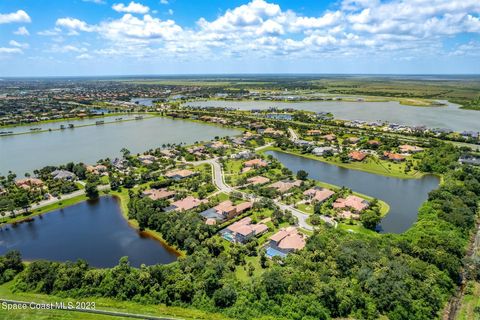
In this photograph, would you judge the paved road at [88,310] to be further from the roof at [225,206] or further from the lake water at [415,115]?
the lake water at [415,115]

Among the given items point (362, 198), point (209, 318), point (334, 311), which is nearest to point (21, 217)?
point (209, 318)

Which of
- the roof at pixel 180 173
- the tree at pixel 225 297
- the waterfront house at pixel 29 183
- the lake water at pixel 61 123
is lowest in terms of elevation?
the tree at pixel 225 297

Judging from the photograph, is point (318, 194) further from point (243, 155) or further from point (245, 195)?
point (243, 155)

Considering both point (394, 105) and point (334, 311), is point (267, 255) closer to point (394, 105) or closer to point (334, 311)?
point (334, 311)

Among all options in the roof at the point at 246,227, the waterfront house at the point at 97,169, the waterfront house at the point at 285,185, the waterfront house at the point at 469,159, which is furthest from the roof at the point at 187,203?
the waterfront house at the point at 469,159

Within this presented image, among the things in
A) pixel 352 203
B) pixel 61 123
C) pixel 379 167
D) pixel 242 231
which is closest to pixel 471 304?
pixel 352 203
